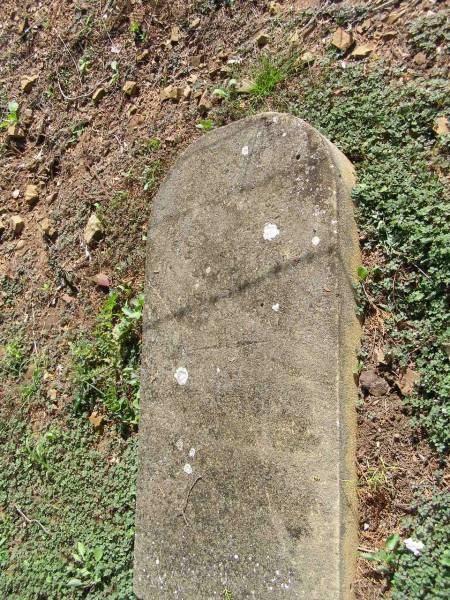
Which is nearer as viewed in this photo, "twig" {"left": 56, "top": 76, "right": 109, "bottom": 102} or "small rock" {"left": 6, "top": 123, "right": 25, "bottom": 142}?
"twig" {"left": 56, "top": 76, "right": 109, "bottom": 102}

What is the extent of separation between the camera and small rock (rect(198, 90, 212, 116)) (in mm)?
3486

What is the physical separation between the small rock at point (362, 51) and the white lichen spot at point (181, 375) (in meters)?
1.74

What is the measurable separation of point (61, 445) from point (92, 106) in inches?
91.2

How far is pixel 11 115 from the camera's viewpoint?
468 centimetres

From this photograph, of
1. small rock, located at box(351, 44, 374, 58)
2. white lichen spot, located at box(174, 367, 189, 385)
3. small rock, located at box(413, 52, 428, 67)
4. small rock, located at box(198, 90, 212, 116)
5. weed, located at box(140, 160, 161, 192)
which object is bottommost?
white lichen spot, located at box(174, 367, 189, 385)

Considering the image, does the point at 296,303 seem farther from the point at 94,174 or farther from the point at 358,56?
the point at 94,174

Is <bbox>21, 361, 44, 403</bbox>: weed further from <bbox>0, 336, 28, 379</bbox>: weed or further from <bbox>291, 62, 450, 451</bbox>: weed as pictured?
<bbox>291, 62, 450, 451</bbox>: weed

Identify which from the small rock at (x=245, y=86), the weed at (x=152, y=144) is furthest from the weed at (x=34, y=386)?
the small rock at (x=245, y=86)

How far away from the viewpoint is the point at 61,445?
11.5 ft

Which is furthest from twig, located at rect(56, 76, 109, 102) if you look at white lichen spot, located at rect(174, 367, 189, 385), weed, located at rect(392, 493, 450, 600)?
weed, located at rect(392, 493, 450, 600)

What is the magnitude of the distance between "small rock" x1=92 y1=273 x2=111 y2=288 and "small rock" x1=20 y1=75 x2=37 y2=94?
197cm

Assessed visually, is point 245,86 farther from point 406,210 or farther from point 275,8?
point 406,210

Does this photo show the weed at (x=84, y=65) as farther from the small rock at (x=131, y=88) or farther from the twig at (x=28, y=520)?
the twig at (x=28, y=520)

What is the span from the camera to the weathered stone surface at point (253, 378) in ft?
7.30
